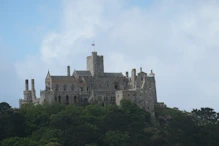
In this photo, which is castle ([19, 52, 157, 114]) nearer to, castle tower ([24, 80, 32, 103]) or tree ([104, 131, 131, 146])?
castle tower ([24, 80, 32, 103])

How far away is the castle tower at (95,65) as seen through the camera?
398ft

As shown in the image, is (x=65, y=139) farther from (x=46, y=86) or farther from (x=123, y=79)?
(x=123, y=79)

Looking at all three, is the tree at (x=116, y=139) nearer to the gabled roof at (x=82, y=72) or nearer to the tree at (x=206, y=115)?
the gabled roof at (x=82, y=72)

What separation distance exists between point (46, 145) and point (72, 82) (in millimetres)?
22813

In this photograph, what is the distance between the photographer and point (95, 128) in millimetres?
107312

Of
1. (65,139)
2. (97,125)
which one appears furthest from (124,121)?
(65,139)

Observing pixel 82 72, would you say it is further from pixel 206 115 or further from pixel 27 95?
pixel 206 115

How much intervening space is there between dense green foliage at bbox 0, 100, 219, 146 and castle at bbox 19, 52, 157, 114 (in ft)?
11.6

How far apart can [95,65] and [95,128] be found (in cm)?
1827

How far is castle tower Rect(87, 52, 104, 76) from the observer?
121375mm

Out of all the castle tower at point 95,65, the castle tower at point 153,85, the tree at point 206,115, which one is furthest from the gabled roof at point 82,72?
the tree at point 206,115

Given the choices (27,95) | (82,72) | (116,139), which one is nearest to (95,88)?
(82,72)

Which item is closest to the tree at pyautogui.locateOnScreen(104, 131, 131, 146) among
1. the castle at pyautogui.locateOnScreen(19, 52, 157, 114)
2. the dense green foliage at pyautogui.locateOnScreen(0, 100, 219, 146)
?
the dense green foliage at pyautogui.locateOnScreen(0, 100, 219, 146)

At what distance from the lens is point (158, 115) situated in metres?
122
